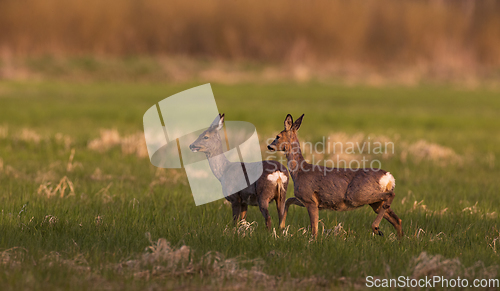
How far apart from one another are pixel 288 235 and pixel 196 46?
4210 cm

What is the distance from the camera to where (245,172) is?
6.64m

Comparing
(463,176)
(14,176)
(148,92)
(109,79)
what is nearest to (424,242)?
(463,176)

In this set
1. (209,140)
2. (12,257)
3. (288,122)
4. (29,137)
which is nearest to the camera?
(12,257)

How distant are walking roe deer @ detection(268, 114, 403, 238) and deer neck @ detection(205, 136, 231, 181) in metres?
0.87

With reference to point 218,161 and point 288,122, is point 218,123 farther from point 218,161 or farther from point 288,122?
point 288,122

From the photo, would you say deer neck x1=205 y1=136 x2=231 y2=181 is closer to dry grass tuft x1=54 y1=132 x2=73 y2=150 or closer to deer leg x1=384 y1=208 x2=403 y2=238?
deer leg x1=384 y1=208 x2=403 y2=238

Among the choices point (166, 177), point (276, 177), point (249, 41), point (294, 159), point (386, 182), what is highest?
point (249, 41)

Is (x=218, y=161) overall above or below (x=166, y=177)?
above

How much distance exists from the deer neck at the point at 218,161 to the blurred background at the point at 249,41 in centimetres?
3154

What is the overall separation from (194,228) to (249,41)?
42136mm

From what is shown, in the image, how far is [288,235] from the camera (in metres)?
6.33

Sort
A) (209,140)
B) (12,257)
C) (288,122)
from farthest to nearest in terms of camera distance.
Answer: (209,140), (288,122), (12,257)

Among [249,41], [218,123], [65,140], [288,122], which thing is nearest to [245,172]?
[218,123]

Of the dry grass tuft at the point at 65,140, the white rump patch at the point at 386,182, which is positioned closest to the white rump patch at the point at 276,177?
the white rump patch at the point at 386,182
